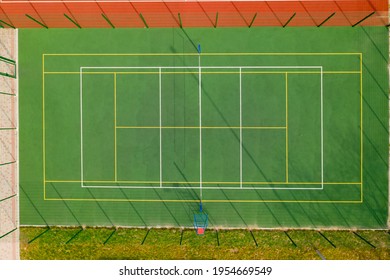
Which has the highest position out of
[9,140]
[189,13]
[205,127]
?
[189,13]

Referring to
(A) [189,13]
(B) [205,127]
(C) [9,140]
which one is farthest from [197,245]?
(A) [189,13]

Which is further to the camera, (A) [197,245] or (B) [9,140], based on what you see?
(B) [9,140]

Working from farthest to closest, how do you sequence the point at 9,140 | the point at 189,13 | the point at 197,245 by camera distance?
the point at 9,140, the point at 189,13, the point at 197,245

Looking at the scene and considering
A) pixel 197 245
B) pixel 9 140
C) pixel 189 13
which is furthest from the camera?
pixel 9 140

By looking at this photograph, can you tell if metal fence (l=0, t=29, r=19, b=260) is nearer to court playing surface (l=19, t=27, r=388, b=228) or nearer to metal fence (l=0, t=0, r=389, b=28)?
court playing surface (l=19, t=27, r=388, b=228)

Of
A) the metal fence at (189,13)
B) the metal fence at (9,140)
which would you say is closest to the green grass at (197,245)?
the metal fence at (9,140)

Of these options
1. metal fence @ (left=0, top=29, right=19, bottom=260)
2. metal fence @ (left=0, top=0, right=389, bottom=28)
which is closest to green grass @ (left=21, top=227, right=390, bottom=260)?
metal fence @ (left=0, top=29, right=19, bottom=260)

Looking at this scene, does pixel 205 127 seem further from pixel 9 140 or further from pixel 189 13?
pixel 9 140
